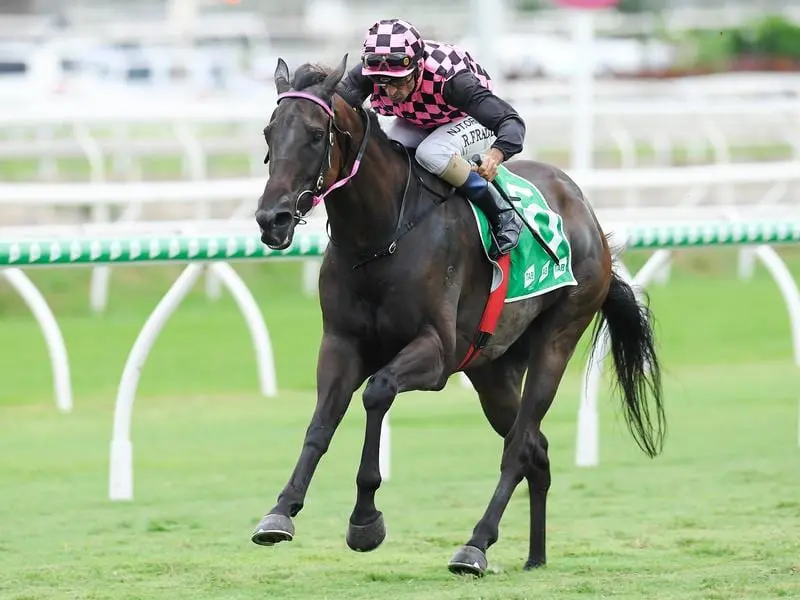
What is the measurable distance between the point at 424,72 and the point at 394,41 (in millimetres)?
245

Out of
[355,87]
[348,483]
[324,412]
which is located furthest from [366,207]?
[348,483]

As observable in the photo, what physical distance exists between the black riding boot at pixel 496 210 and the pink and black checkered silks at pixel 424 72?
0.84ft

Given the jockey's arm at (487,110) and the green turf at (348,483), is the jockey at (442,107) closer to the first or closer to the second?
the jockey's arm at (487,110)

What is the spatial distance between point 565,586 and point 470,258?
1.05 meters

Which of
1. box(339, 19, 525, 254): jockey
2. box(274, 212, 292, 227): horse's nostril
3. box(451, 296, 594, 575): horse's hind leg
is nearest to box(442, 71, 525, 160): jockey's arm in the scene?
box(339, 19, 525, 254): jockey

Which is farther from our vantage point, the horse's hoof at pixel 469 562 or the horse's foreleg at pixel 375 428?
the horse's hoof at pixel 469 562

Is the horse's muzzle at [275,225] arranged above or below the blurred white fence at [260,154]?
above

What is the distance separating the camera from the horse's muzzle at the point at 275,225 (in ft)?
14.5

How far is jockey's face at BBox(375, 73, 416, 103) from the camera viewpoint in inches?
203

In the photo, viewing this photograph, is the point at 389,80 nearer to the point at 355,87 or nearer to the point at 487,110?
the point at 355,87

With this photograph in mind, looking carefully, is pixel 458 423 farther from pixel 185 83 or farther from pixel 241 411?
pixel 185 83

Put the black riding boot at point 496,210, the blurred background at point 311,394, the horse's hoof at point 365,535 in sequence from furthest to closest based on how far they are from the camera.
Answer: the blurred background at point 311,394 → the black riding boot at point 496,210 → the horse's hoof at point 365,535

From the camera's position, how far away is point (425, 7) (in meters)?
37.4

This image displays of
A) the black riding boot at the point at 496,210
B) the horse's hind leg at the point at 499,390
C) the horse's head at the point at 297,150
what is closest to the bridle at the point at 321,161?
the horse's head at the point at 297,150
